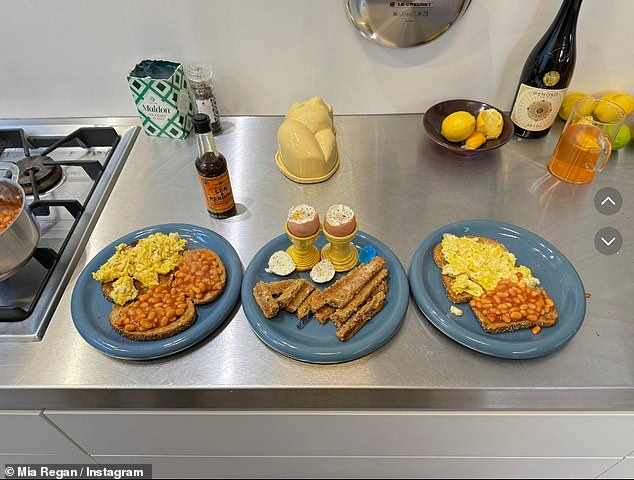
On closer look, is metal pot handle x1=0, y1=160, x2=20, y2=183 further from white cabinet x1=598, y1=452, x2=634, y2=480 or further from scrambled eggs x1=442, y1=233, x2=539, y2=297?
white cabinet x1=598, y1=452, x2=634, y2=480

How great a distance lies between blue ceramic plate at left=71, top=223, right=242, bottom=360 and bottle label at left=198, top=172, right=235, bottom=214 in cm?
6

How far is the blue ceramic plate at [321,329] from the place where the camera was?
676 mm

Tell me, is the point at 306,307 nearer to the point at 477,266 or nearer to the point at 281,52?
the point at 477,266

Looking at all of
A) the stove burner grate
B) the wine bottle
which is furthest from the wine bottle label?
the stove burner grate

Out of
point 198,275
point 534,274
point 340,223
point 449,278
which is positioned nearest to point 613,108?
point 534,274

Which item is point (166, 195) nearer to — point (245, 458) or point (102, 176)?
point (102, 176)

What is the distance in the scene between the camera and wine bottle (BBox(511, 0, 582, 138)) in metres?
0.91

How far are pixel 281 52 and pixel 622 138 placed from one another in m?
0.79

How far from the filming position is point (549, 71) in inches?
36.7

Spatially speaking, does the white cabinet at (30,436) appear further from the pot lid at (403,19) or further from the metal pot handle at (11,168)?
the pot lid at (403,19)

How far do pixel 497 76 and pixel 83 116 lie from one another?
105 cm

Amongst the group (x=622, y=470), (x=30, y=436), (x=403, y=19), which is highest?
(x=403, y=19)

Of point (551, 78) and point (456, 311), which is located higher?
point (551, 78)

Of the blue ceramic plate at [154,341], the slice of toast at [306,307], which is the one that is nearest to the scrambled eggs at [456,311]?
the slice of toast at [306,307]
